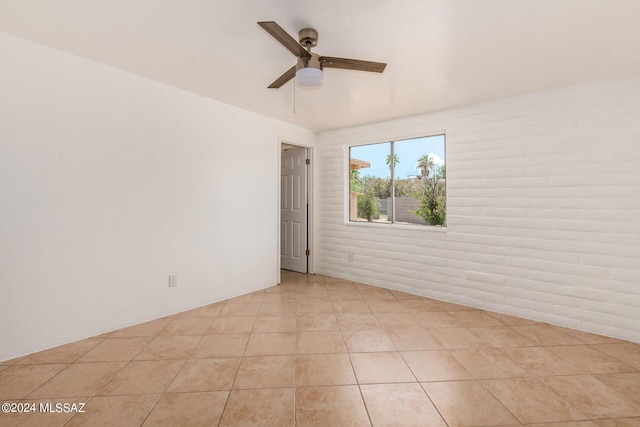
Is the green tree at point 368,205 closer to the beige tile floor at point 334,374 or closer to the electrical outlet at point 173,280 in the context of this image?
the beige tile floor at point 334,374

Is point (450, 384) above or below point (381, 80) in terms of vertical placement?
below

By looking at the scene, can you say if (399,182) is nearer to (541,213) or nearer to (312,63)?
(541,213)

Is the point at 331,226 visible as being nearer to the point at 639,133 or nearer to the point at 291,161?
the point at 291,161

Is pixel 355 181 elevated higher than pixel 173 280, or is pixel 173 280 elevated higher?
pixel 355 181

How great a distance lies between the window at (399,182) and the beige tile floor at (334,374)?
57.0 inches

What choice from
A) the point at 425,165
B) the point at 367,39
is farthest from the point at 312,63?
the point at 425,165

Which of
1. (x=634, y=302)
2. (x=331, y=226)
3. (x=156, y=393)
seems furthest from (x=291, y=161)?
(x=634, y=302)

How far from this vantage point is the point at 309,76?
183 cm

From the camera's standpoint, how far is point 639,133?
244 cm

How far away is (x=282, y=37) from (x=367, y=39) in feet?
2.30

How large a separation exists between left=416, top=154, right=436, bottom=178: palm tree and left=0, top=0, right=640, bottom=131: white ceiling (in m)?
0.96

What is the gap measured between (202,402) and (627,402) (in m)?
2.49

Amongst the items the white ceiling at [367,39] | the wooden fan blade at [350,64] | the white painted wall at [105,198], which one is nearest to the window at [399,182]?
the white ceiling at [367,39]

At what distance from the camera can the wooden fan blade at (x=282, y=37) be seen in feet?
5.02
